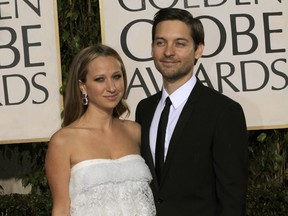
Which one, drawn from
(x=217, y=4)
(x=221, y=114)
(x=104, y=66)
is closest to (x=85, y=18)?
(x=217, y=4)

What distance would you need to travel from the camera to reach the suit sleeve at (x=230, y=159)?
2.64 m

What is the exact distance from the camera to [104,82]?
9.34 ft

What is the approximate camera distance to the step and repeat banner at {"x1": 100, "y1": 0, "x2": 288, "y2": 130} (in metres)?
4.16

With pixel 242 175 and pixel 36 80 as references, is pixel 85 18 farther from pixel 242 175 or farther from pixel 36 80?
pixel 242 175

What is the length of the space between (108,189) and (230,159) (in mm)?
524

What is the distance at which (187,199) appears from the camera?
2732 millimetres

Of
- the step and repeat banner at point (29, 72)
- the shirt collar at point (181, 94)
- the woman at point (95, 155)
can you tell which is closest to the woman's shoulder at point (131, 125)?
the woman at point (95, 155)

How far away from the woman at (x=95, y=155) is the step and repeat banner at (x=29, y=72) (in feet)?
4.48

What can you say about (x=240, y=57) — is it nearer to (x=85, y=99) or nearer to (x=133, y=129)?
(x=133, y=129)

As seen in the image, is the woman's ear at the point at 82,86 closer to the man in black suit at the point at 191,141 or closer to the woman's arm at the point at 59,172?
the woman's arm at the point at 59,172

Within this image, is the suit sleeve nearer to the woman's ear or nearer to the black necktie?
the black necktie

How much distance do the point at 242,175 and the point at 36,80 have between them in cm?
197

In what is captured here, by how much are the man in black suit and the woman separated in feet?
0.29

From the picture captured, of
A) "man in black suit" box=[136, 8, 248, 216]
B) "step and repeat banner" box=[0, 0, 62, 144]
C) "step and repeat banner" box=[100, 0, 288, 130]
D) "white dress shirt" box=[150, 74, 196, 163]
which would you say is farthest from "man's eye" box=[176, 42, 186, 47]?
"step and repeat banner" box=[0, 0, 62, 144]
